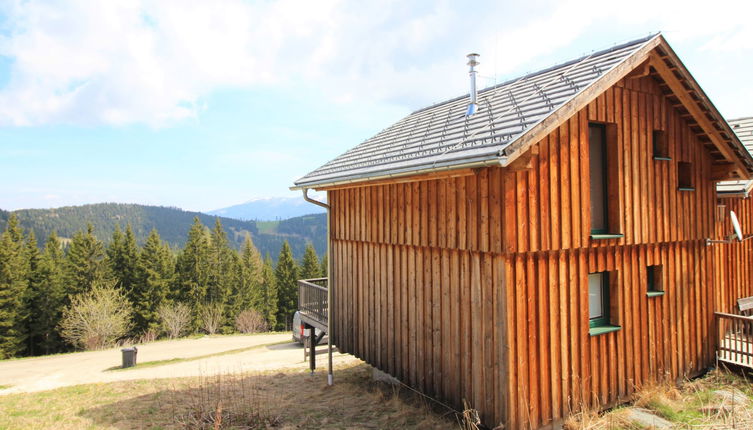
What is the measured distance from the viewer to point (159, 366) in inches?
810

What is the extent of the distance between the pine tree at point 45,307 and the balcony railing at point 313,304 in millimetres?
37707

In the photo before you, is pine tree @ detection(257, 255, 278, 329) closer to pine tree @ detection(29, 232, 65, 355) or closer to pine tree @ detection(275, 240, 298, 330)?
pine tree @ detection(275, 240, 298, 330)

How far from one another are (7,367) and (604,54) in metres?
31.7

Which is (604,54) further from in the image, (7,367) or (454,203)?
(7,367)

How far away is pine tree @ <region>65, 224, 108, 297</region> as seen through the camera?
42.7 meters

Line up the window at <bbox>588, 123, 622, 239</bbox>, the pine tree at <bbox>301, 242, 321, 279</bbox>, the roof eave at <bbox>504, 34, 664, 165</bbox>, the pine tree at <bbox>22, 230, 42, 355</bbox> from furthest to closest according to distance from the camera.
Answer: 1. the pine tree at <bbox>301, 242, 321, 279</bbox>
2. the pine tree at <bbox>22, 230, 42, 355</bbox>
3. the window at <bbox>588, 123, 622, 239</bbox>
4. the roof eave at <bbox>504, 34, 664, 165</bbox>

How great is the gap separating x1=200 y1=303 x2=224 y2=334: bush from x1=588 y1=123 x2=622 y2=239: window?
48.2m

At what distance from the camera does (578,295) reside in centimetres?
705

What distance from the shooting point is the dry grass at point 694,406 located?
6664mm

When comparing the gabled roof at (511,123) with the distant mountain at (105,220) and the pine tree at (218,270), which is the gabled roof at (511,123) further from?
the distant mountain at (105,220)

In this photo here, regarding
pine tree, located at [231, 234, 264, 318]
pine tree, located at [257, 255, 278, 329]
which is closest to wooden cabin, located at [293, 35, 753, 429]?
pine tree, located at [257, 255, 278, 329]

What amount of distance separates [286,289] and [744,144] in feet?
161

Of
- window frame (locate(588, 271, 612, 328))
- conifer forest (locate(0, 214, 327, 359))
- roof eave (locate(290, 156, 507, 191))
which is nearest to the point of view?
roof eave (locate(290, 156, 507, 191))

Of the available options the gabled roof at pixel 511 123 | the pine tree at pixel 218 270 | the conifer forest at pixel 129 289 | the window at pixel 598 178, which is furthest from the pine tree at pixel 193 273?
the window at pixel 598 178
